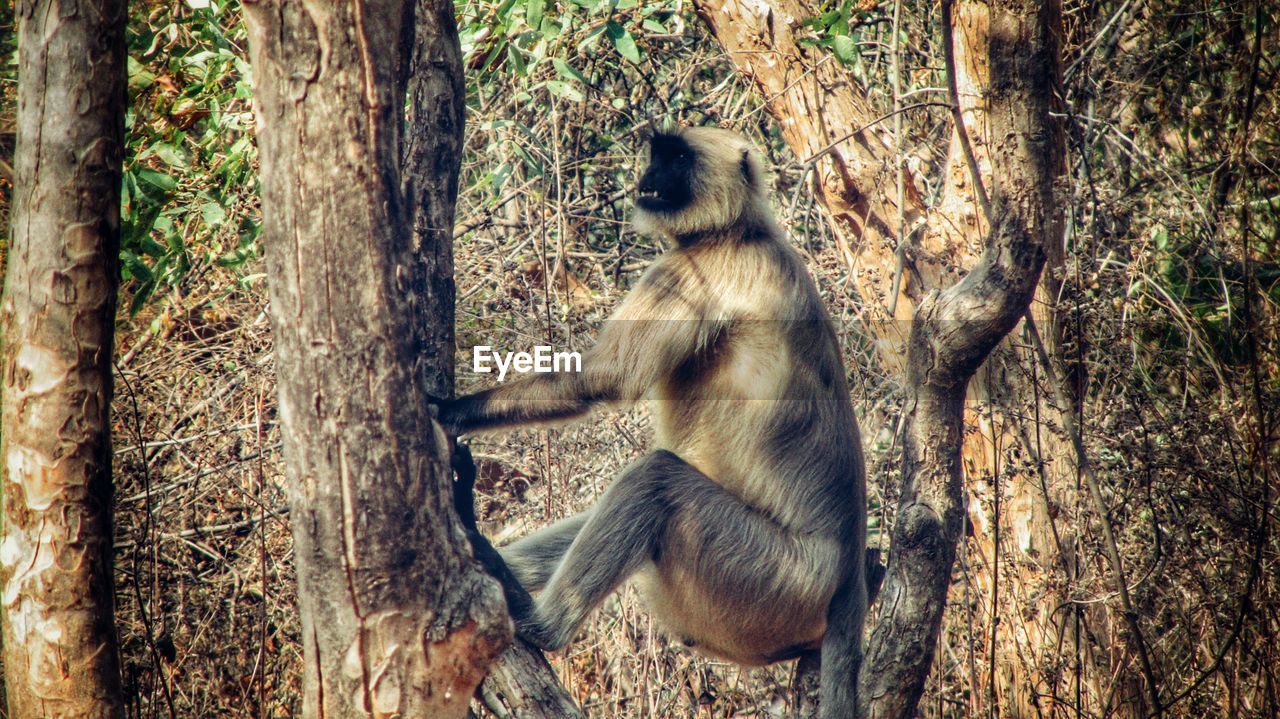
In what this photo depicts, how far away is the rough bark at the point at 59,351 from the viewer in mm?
2758

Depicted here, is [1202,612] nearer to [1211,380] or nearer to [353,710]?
[1211,380]

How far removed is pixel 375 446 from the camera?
2.53 metres

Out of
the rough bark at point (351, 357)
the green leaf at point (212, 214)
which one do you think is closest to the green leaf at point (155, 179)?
the green leaf at point (212, 214)

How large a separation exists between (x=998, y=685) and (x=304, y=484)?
3251 millimetres

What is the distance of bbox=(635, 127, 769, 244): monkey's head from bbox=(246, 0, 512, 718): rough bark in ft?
5.85

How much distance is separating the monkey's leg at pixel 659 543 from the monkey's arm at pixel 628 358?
1.01 feet

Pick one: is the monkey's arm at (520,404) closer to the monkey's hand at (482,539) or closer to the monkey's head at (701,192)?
the monkey's hand at (482,539)

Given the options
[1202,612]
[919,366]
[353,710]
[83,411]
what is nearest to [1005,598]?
[1202,612]

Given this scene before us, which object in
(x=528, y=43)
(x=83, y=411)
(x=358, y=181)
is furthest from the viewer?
(x=528, y=43)

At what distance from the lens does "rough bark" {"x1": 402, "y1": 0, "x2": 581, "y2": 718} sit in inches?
131

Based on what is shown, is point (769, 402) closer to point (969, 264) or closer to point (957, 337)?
point (957, 337)

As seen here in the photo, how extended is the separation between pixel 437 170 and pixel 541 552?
1498 mm

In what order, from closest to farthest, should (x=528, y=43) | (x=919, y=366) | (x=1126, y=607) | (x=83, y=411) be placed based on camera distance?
(x=83, y=411)
(x=919, y=366)
(x=1126, y=607)
(x=528, y=43)

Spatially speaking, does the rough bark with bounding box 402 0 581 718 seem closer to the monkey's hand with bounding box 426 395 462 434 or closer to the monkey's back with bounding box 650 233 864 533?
the monkey's hand with bounding box 426 395 462 434
